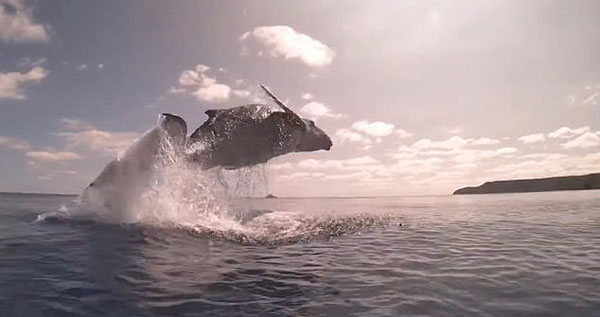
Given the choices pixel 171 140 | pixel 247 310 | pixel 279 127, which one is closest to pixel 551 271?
pixel 247 310

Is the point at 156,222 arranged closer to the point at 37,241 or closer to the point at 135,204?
the point at 135,204

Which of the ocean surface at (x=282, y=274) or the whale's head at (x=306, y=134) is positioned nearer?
the ocean surface at (x=282, y=274)

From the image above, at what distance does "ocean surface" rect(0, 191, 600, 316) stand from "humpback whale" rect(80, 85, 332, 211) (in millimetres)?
2673

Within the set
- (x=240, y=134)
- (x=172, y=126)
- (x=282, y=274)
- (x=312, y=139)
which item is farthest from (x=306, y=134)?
(x=282, y=274)

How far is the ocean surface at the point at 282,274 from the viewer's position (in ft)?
22.1

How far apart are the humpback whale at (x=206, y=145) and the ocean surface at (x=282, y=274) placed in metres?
2.67

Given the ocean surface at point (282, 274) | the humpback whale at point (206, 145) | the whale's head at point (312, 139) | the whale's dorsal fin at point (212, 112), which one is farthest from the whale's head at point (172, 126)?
the whale's head at point (312, 139)

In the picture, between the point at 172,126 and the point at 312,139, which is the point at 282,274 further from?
the point at 312,139

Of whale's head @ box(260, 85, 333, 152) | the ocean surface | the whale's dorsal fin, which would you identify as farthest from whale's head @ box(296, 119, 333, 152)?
the ocean surface

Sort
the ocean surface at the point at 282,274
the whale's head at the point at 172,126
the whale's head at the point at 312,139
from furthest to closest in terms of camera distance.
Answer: the whale's head at the point at 312,139 < the whale's head at the point at 172,126 < the ocean surface at the point at 282,274

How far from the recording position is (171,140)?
16703mm

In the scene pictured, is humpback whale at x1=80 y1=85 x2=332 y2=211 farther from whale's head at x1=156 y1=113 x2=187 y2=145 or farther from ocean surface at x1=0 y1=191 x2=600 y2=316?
ocean surface at x1=0 y1=191 x2=600 y2=316

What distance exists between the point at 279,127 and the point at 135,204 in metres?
7.54

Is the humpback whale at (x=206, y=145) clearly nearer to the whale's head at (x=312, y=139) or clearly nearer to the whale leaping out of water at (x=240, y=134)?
the whale leaping out of water at (x=240, y=134)
